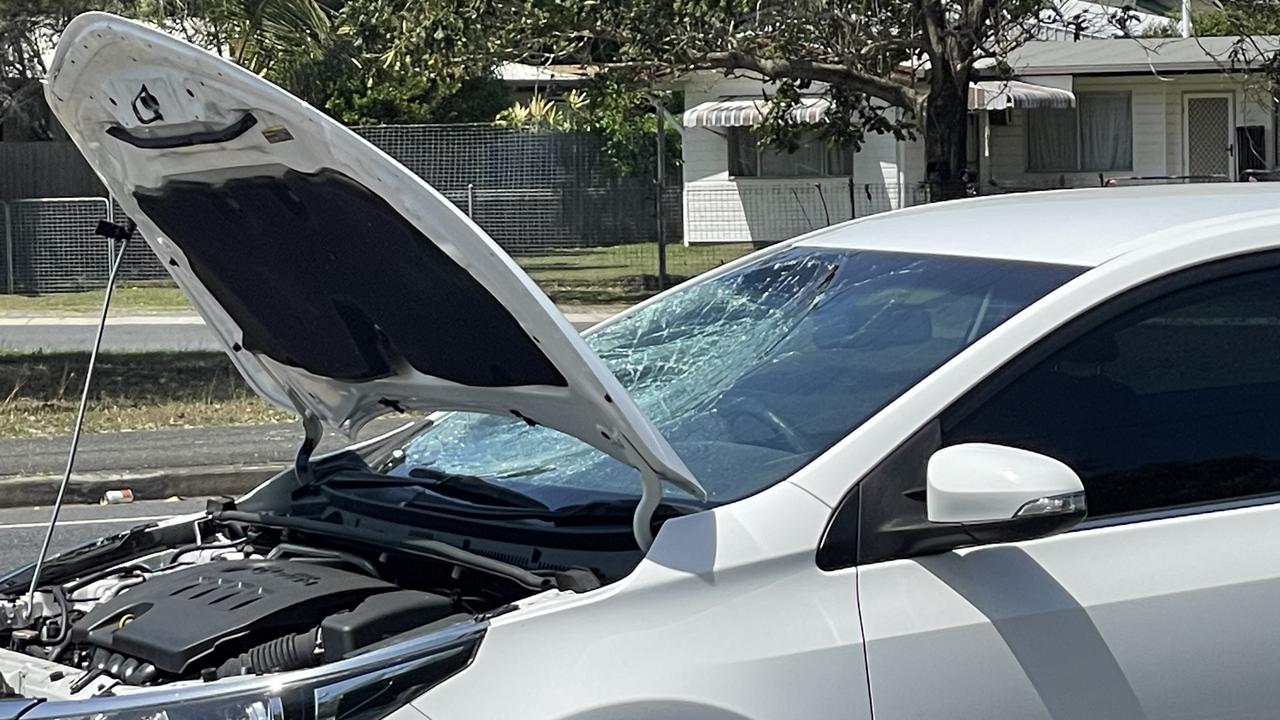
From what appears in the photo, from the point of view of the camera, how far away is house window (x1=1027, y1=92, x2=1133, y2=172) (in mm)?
26766

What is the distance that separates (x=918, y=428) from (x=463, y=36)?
1241 cm

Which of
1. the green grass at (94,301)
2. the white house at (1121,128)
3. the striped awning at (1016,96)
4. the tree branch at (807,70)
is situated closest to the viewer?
the tree branch at (807,70)

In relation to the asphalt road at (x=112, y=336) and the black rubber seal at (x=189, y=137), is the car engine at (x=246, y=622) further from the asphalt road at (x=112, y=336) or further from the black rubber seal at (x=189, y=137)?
the asphalt road at (x=112, y=336)

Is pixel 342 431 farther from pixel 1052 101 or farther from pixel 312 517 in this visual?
pixel 1052 101

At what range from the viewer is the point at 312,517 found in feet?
11.7

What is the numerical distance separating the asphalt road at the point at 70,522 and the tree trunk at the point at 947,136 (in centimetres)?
938

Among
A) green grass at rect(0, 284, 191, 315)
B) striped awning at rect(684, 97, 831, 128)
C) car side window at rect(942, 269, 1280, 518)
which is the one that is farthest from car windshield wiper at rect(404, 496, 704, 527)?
striped awning at rect(684, 97, 831, 128)

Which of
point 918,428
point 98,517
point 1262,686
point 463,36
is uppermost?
point 463,36

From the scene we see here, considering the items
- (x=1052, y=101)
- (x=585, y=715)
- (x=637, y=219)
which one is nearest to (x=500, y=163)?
(x=637, y=219)

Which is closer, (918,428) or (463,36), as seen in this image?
(918,428)

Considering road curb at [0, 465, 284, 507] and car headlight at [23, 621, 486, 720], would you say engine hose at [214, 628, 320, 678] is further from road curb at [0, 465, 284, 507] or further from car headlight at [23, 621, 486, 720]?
road curb at [0, 465, 284, 507]

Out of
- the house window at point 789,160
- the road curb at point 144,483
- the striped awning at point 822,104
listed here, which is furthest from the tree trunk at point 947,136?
the house window at point 789,160

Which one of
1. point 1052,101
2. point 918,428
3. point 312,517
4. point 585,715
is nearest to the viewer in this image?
point 585,715

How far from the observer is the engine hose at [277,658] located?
289cm
